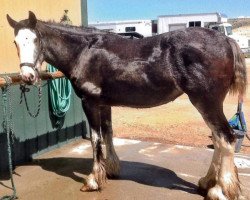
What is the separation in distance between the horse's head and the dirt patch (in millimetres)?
3889

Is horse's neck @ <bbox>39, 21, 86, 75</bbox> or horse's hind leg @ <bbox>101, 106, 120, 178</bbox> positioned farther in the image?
horse's hind leg @ <bbox>101, 106, 120, 178</bbox>

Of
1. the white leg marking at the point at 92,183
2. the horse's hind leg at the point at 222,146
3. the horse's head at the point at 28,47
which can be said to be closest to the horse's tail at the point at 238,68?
the horse's hind leg at the point at 222,146

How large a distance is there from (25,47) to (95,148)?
4.64 feet

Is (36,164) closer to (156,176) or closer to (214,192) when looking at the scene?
(156,176)

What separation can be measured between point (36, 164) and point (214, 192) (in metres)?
2.69

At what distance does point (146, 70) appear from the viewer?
399 cm

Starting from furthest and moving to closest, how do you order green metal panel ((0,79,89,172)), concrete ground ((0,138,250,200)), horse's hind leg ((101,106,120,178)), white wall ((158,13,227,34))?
1. white wall ((158,13,227,34))
2. green metal panel ((0,79,89,172))
3. horse's hind leg ((101,106,120,178))
4. concrete ground ((0,138,250,200))

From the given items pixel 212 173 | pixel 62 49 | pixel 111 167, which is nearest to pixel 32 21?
pixel 62 49

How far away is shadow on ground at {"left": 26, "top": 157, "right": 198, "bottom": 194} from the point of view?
4547mm

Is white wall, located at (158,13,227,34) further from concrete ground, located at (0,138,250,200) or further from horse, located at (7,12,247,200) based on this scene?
horse, located at (7,12,247,200)

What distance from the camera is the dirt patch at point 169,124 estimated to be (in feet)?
24.5

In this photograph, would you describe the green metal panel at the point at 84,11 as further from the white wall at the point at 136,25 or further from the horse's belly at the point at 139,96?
the white wall at the point at 136,25

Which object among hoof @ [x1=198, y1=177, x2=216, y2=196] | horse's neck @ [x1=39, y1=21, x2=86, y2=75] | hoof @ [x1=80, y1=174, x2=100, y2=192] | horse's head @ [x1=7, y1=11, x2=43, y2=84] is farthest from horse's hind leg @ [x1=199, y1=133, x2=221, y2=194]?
horse's head @ [x1=7, y1=11, x2=43, y2=84]

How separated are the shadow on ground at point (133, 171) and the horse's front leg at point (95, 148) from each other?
0.40 m
